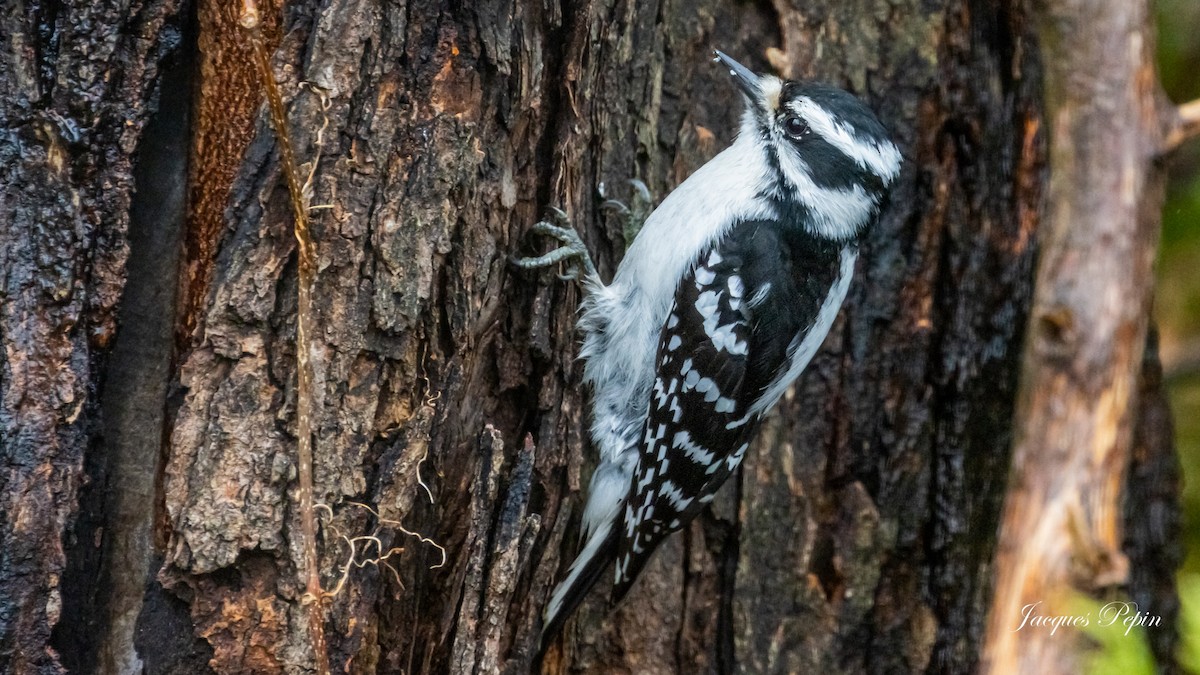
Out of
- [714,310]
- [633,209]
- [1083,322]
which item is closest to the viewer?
[1083,322]

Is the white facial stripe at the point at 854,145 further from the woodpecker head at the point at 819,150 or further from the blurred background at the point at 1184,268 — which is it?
the blurred background at the point at 1184,268

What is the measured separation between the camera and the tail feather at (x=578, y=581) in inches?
114

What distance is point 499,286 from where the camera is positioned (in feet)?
8.42

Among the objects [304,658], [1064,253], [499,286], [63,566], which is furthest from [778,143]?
[63,566]

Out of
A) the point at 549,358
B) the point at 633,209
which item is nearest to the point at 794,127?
the point at 633,209

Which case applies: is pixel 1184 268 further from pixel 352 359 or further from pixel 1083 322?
pixel 352 359

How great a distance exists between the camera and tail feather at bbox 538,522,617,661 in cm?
290

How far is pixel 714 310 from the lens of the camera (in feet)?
10.3

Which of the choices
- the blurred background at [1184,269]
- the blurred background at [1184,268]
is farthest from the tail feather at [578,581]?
the blurred background at [1184,268]

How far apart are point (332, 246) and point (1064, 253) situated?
2266mm

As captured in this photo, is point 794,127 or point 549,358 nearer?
point 549,358

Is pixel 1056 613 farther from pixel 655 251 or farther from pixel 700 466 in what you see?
pixel 655 251

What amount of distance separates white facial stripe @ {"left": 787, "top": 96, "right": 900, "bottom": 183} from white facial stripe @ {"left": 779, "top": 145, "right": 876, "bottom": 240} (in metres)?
0.10

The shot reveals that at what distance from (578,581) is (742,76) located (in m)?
1.65
